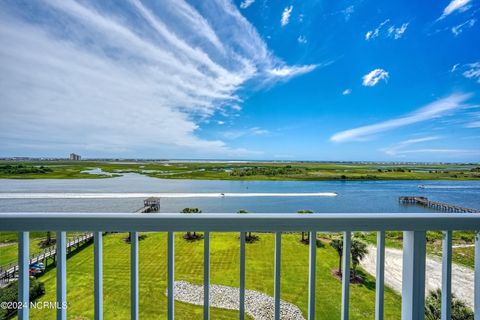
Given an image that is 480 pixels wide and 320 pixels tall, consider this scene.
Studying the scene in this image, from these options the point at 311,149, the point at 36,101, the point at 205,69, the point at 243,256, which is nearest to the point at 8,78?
the point at 36,101

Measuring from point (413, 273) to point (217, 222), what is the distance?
797mm

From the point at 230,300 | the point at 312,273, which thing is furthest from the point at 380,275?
the point at 230,300

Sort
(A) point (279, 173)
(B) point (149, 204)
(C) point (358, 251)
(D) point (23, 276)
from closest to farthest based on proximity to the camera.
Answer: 1. (D) point (23, 276)
2. (C) point (358, 251)
3. (B) point (149, 204)
4. (A) point (279, 173)

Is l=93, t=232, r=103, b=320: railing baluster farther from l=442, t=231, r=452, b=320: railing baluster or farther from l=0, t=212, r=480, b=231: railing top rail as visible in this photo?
l=442, t=231, r=452, b=320: railing baluster

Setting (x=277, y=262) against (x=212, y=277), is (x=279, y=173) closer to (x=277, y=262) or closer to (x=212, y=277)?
(x=212, y=277)

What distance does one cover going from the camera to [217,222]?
84 cm

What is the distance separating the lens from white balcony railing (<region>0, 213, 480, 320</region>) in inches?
32.4

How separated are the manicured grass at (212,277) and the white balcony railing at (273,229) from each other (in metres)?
0.33

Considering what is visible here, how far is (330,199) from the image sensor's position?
1609cm

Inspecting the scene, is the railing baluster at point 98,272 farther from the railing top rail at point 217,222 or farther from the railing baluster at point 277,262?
the railing baluster at point 277,262

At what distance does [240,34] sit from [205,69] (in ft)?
3.47

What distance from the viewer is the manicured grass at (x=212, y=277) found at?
234cm

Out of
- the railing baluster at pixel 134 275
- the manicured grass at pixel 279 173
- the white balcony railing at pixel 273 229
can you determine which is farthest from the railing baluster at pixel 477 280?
the manicured grass at pixel 279 173

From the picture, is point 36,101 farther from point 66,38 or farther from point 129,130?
point 129,130
